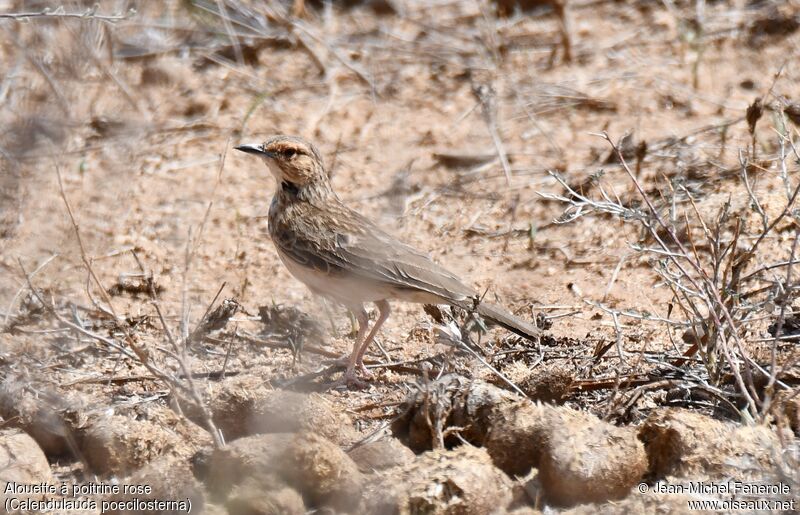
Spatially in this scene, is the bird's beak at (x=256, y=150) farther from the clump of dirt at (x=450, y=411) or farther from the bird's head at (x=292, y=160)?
the clump of dirt at (x=450, y=411)

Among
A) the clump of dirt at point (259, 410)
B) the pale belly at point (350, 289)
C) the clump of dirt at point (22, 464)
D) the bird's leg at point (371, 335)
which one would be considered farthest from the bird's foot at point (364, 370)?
the clump of dirt at point (22, 464)

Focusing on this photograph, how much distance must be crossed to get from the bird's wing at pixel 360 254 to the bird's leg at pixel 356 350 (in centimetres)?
25

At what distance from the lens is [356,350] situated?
5.79 meters

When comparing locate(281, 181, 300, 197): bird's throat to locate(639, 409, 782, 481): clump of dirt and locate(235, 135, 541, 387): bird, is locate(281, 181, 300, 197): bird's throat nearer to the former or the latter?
locate(235, 135, 541, 387): bird

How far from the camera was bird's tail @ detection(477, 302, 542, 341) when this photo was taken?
549 centimetres

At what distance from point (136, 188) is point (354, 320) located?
255 cm

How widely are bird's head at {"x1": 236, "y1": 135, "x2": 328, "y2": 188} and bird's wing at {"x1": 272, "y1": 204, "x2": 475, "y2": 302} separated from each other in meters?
0.19

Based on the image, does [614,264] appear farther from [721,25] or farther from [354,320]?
[721,25]

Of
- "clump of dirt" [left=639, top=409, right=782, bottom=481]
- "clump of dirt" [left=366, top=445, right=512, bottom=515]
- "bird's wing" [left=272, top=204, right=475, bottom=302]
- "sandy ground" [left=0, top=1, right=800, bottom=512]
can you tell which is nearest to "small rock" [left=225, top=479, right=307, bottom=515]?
"clump of dirt" [left=366, top=445, right=512, bottom=515]

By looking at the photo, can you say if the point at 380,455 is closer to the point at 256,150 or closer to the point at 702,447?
the point at 702,447

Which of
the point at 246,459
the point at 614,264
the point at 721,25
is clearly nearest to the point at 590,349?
the point at 614,264

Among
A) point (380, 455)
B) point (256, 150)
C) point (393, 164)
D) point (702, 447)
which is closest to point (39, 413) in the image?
point (380, 455)

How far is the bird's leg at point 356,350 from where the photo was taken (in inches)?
223

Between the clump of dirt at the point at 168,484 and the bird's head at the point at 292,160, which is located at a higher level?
the bird's head at the point at 292,160
